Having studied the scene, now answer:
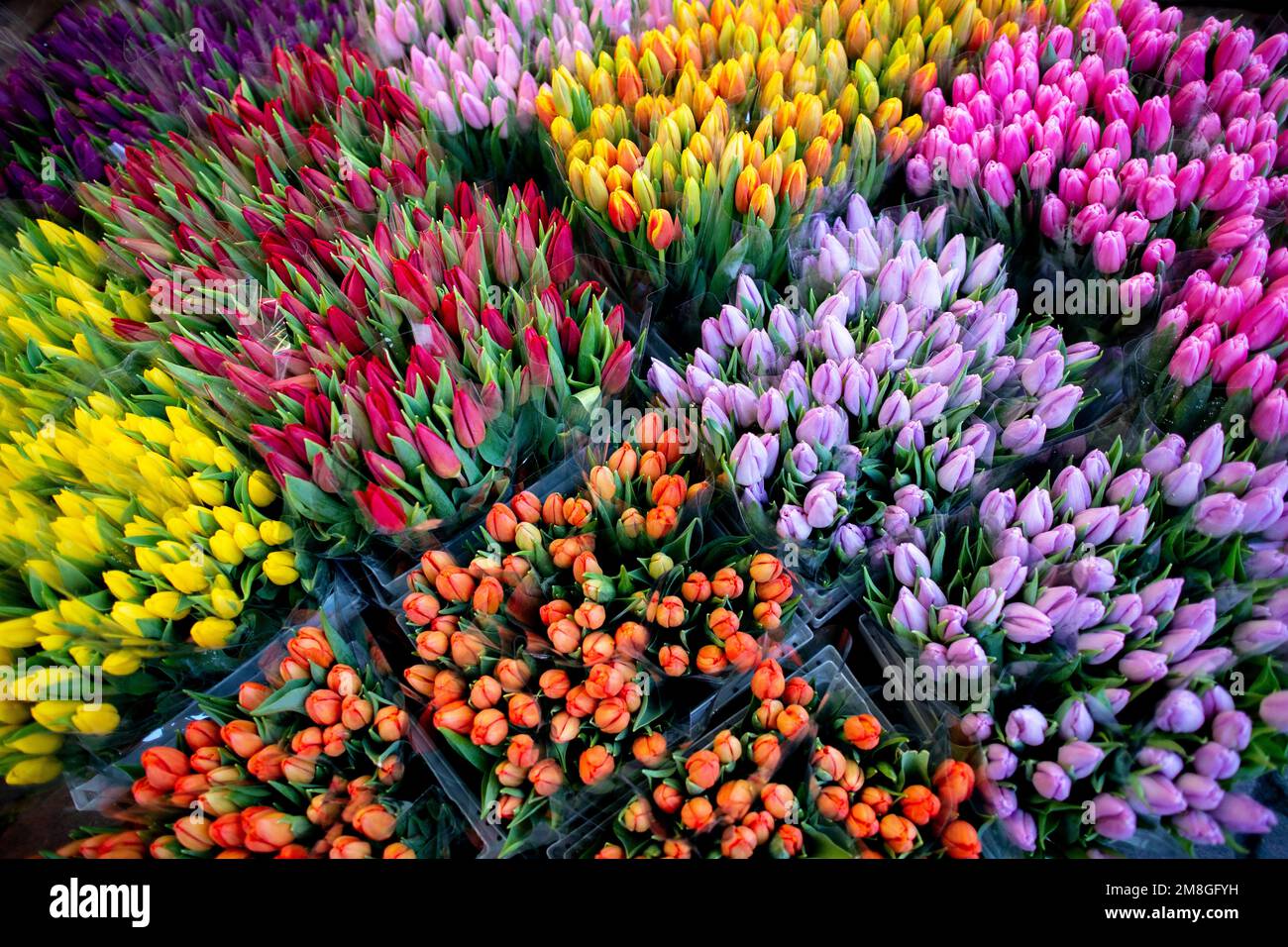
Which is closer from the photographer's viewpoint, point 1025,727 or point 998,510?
point 1025,727

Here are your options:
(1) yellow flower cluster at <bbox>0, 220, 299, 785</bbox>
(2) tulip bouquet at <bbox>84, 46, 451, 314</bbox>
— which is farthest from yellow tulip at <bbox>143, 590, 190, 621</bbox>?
(2) tulip bouquet at <bbox>84, 46, 451, 314</bbox>

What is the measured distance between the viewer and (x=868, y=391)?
49.1 inches

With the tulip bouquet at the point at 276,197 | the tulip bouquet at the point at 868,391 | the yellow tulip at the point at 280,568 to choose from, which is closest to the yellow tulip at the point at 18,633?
the yellow tulip at the point at 280,568

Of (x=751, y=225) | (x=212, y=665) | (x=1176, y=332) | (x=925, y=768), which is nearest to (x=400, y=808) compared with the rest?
(x=212, y=665)

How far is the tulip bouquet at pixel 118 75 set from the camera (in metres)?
1.92

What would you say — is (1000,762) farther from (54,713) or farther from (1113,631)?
(54,713)

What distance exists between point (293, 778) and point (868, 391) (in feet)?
3.44

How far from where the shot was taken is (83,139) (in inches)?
73.9

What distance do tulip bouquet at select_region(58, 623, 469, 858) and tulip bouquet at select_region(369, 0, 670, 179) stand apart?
3.83 ft

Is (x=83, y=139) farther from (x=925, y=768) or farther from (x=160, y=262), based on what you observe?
(x=925, y=768)

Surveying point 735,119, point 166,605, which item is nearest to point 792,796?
point 166,605

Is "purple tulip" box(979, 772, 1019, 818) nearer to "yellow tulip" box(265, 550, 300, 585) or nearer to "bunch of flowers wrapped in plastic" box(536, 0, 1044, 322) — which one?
"bunch of flowers wrapped in plastic" box(536, 0, 1044, 322)

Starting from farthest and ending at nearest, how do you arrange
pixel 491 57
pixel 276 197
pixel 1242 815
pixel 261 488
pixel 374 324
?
pixel 491 57 < pixel 276 197 < pixel 374 324 < pixel 261 488 < pixel 1242 815
